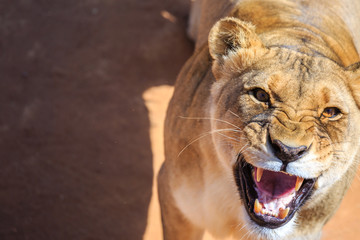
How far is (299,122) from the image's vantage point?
2.11 metres

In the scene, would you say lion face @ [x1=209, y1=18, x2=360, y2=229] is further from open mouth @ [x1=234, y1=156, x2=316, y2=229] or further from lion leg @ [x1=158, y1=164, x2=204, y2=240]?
lion leg @ [x1=158, y1=164, x2=204, y2=240]

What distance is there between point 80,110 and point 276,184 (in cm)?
230

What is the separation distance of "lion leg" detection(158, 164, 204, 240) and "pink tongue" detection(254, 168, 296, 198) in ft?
2.31

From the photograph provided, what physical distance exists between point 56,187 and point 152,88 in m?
1.22

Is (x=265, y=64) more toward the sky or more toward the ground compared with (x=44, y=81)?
more toward the sky

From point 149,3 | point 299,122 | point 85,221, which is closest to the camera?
point 299,122

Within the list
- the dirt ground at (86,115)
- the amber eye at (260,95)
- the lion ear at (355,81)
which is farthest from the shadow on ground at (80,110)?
the lion ear at (355,81)

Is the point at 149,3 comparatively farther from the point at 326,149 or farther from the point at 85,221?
the point at 326,149

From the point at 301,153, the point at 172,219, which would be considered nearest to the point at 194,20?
the point at 172,219

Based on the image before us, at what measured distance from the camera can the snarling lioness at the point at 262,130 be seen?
7.03 ft

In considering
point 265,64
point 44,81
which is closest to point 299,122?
point 265,64

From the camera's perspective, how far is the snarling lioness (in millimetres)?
2143

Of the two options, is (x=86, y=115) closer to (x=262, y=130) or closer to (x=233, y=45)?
(x=233, y=45)

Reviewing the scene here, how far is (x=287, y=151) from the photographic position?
6.52 feet
